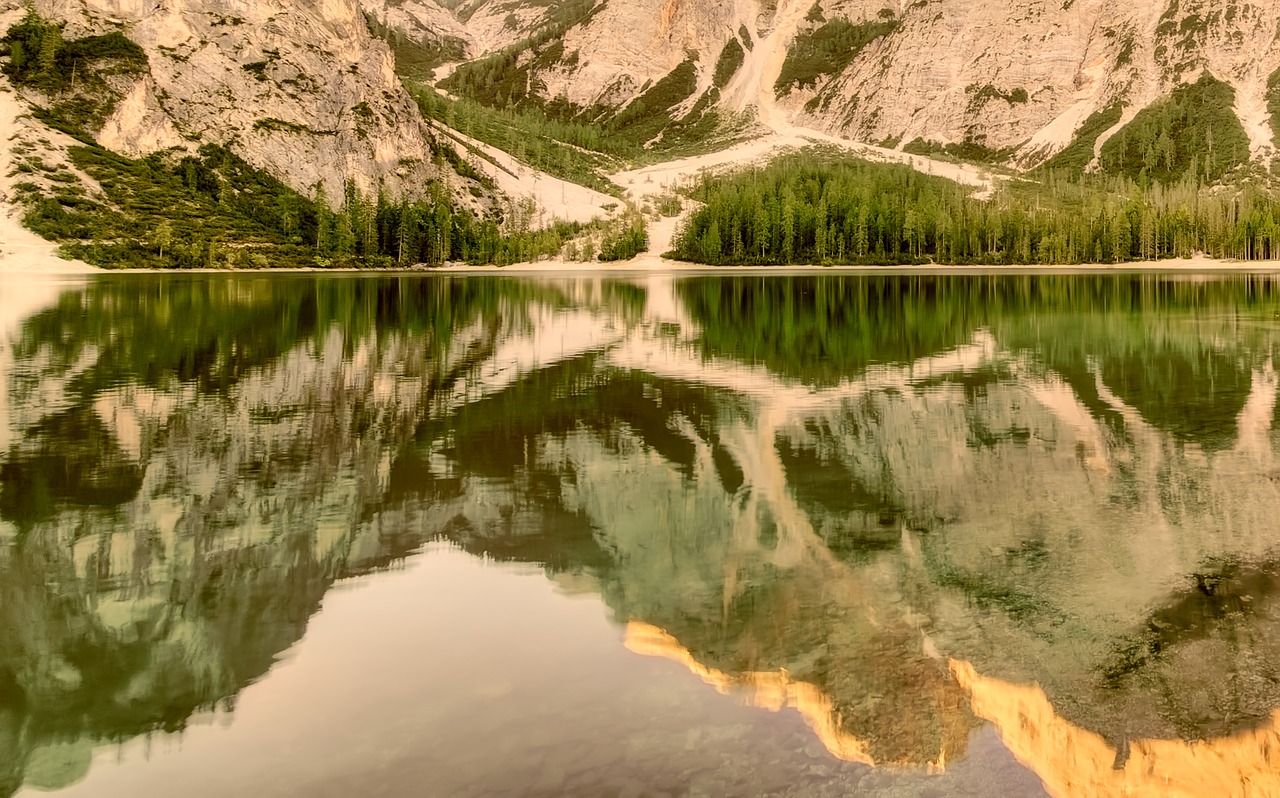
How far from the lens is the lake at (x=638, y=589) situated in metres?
6.67

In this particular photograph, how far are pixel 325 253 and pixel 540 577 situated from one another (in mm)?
139302

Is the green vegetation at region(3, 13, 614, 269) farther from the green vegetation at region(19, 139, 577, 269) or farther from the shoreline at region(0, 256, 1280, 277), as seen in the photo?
the shoreline at region(0, 256, 1280, 277)

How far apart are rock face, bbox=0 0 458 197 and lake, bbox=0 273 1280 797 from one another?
15076 cm

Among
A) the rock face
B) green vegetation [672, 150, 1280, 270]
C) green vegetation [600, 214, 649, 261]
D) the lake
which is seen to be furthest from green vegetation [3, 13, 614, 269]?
the lake

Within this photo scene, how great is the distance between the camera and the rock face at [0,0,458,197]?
15500cm

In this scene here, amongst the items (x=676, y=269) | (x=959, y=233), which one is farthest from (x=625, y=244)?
(x=959, y=233)

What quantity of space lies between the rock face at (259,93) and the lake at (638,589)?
495 ft

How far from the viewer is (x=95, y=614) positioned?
895 centimetres

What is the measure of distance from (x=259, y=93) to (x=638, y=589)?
577 ft

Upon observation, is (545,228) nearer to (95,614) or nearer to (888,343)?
(888,343)

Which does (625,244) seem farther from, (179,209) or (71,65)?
(71,65)

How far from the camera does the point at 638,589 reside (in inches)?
388

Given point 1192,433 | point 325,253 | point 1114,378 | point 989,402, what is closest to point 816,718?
point 1192,433

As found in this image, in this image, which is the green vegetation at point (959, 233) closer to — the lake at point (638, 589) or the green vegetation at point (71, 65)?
the green vegetation at point (71, 65)
